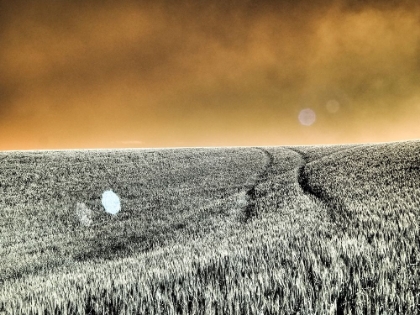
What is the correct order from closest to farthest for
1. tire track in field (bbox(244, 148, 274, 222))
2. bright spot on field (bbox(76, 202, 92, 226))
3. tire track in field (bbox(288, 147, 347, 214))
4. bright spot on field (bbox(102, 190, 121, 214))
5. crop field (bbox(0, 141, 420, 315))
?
1. crop field (bbox(0, 141, 420, 315))
2. tire track in field (bbox(288, 147, 347, 214))
3. tire track in field (bbox(244, 148, 274, 222))
4. bright spot on field (bbox(76, 202, 92, 226))
5. bright spot on field (bbox(102, 190, 121, 214))

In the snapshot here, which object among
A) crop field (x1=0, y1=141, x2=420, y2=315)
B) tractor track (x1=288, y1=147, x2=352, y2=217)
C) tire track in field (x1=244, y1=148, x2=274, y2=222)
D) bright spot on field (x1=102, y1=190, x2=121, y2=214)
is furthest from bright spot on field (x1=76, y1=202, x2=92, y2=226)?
tractor track (x1=288, y1=147, x2=352, y2=217)

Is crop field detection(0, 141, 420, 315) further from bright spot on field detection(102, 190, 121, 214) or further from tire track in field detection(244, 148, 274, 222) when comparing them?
bright spot on field detection(102, 190, 121, 214)

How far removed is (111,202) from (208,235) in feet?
37.2

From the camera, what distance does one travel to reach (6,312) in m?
4.83

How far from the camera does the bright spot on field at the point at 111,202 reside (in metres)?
19.3

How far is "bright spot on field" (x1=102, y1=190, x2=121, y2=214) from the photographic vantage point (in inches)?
761

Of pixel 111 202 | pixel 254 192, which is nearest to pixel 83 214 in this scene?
pixel 111 202

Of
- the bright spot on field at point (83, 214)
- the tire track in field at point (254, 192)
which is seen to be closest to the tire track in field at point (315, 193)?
the tire track in field at point (254, 192)

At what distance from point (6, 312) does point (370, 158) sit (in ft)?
81.8

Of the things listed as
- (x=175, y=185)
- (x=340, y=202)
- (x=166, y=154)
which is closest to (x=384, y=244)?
(x=340, y=202)

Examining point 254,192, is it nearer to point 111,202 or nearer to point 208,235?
point 111,202

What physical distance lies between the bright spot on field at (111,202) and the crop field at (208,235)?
1.48 ft

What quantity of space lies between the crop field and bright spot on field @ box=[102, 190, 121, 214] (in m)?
0.45

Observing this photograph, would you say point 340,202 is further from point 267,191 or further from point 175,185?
point 175,185
